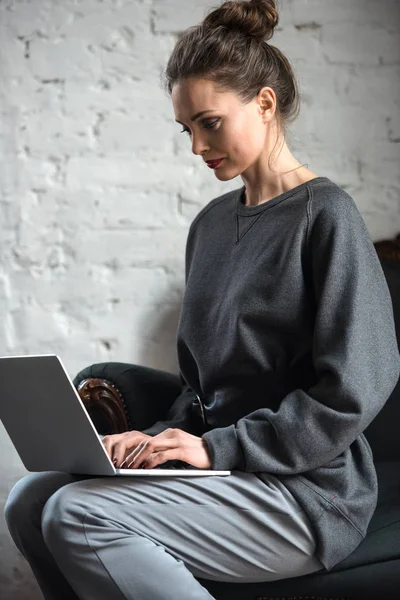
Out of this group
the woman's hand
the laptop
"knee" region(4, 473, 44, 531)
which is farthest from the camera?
"knee" region(4, 473, 44, 531)

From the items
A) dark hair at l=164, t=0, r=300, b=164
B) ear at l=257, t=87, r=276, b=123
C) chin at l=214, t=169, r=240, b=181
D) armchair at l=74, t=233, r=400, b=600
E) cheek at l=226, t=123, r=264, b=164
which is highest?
dark hair at l=164, t=0, r=300, b=164

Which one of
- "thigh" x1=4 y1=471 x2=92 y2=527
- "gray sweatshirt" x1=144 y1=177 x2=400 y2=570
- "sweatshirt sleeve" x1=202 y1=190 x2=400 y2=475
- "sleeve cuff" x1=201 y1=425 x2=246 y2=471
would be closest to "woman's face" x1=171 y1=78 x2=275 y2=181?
"gray sweatshirt" x1=144 y1=177 x2=400 y2=570

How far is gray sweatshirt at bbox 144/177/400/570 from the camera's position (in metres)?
1.37

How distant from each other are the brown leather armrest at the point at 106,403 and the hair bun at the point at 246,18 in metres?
0.75

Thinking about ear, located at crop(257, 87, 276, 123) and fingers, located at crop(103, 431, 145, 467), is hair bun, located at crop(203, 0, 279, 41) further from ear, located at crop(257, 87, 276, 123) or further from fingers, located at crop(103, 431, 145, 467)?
fingers, located at crop(103, 431, 145, 467)

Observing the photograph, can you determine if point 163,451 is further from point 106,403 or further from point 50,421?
point 106,403

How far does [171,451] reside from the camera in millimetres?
1371

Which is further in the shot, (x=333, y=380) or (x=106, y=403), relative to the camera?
(x=106, y=403)

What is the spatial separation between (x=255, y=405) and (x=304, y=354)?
0.46 feet

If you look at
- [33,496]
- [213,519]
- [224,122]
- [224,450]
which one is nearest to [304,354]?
[224,450]

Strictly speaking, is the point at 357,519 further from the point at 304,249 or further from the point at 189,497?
the point at 304,249

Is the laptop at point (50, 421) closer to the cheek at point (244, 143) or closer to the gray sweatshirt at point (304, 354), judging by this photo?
the gray sweatshirt at point (304, 354)

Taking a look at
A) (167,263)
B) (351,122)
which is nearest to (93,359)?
(167,263)

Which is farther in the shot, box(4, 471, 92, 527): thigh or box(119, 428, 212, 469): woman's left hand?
box(4, 471, 92, 527): thigh
